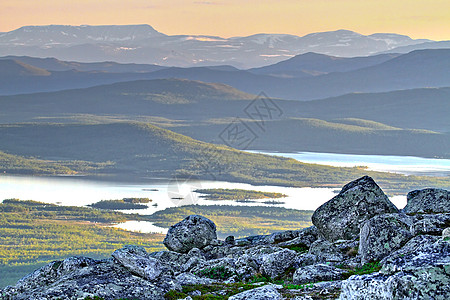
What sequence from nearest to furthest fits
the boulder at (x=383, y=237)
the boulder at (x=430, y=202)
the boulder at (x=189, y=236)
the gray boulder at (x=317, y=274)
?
the gray boulder at (x=317, y=274), the boulder at (x=383, y=237), the boulder at (x=430, y=202), the boulder at (x=189, y=236)

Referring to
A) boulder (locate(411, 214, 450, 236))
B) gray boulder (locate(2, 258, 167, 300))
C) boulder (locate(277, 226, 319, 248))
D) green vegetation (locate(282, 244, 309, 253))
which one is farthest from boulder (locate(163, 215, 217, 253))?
gray boulder (locate(2, 258, 167, 300))

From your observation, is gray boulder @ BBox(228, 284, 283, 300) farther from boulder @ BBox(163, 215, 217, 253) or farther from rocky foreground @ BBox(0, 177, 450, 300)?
boulder @ BBox(163, 215, 217, 253)

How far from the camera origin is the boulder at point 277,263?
1129 inches

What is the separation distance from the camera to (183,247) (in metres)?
43.5

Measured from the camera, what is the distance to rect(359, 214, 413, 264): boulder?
2678 centimetres

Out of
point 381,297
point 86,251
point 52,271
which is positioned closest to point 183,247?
point 52,271

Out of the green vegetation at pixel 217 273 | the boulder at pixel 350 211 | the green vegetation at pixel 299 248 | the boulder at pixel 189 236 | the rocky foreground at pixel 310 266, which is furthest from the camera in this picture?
the boulder at pixel 189 236

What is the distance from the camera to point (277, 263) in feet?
95.2

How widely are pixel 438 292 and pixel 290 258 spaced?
14.5 meters

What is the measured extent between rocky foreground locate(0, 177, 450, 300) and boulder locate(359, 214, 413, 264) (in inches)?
1.6

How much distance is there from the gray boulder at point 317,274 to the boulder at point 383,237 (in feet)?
8.34

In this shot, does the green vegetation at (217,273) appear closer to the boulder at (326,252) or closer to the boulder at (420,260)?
the boulder at (326,252)

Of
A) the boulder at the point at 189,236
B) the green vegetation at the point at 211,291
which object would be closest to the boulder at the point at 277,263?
the green vegetation at the point at 211,291

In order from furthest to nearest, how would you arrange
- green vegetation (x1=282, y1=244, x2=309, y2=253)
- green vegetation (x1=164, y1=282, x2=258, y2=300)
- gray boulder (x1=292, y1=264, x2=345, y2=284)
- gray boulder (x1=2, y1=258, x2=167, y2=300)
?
green vegetation (x1=282, y1=244, x2=309, y2=253)
gray boulder (x1=292, y1=264, x2=345, y2=284)
green vegetation (x1=164, y1=282, x2=258, y2=300)
gray boulder (x1=2, y1=258, x2=167, y2=300)
